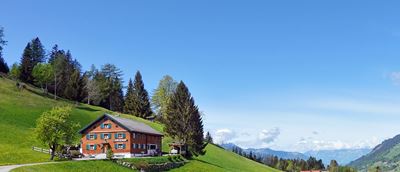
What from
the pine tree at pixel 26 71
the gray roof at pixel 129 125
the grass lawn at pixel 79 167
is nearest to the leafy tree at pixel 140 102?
the pine tree at pixel 26 71

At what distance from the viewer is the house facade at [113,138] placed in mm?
Answer: 81375

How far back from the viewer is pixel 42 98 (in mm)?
113062

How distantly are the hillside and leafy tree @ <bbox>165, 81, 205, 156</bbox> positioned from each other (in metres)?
3.66

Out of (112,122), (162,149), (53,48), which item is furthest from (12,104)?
(53,48)

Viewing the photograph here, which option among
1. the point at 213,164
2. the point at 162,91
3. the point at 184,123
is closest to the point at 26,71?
the point at 162,91

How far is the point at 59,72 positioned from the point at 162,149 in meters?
54.7

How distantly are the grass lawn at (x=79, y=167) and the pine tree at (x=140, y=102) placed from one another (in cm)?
7072

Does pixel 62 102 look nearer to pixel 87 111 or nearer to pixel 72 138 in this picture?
pixel 87 111

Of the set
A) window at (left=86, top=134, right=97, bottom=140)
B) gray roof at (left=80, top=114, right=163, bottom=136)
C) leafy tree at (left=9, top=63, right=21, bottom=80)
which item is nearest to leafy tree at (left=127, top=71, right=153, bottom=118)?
leafy tree at (left=9, top=63, right=21, bottom=80)

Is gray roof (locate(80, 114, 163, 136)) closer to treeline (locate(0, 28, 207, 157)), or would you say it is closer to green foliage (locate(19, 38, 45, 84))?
treeline (locate(0, 28, 207, 157))

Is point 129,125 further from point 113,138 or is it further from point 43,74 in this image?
point 43,74

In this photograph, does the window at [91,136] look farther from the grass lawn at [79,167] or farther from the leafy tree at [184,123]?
the grass lawn at [79,167]

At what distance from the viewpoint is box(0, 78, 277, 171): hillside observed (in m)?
62.8

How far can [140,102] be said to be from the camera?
137000mm
